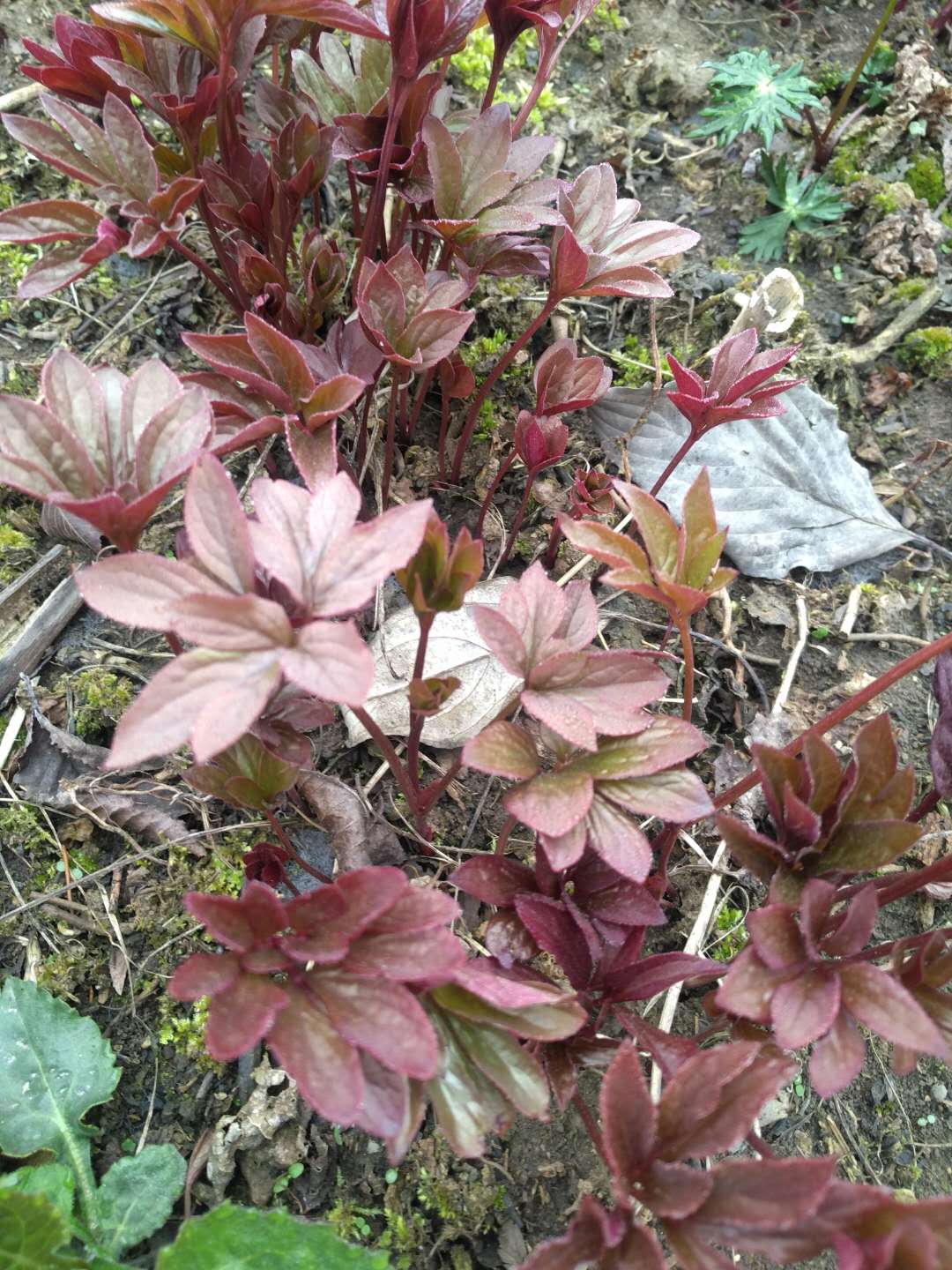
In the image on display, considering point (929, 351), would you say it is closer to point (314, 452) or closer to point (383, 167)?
point (383, 167)

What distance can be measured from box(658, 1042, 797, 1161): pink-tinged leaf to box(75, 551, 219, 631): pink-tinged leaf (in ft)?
3.04

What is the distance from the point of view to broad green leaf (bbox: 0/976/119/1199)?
1614 mm

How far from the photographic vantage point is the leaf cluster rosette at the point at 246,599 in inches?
44.8

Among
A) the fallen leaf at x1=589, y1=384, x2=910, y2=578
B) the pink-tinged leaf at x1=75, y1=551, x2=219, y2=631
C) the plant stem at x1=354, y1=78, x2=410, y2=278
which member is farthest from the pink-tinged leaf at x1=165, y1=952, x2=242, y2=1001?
the fallen leaf at x1=589, y1=384, x2=910, y2=578

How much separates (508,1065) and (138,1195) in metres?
0.76

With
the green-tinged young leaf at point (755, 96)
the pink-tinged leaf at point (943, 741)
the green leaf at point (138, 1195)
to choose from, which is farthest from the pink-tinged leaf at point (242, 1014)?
the green-tinged young leaf at point (755, 96)

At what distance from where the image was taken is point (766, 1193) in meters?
1.14

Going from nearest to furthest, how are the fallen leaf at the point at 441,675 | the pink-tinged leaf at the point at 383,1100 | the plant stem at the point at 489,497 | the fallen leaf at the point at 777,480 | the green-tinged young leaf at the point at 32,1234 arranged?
the pink-tinged leaf at the point at 383,1100 → the green-tinged young leaf at the point at 32,1234 → the fallen leaf at the point at 441,675 → the plant stem at the point at 489,497 → the fallen leaf at the point at 777,480

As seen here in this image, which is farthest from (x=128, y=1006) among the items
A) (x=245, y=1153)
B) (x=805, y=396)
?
(x=805, y=396)

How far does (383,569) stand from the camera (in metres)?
1.20

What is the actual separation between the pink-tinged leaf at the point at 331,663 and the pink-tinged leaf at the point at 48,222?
1139 millimetres

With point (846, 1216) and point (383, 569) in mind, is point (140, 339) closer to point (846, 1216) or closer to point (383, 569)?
point (383, 569)

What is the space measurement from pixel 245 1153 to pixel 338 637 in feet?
3.56

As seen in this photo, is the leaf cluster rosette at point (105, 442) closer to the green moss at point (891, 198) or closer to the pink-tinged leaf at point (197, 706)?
the pink-tinged leaf at point (197, 706)
